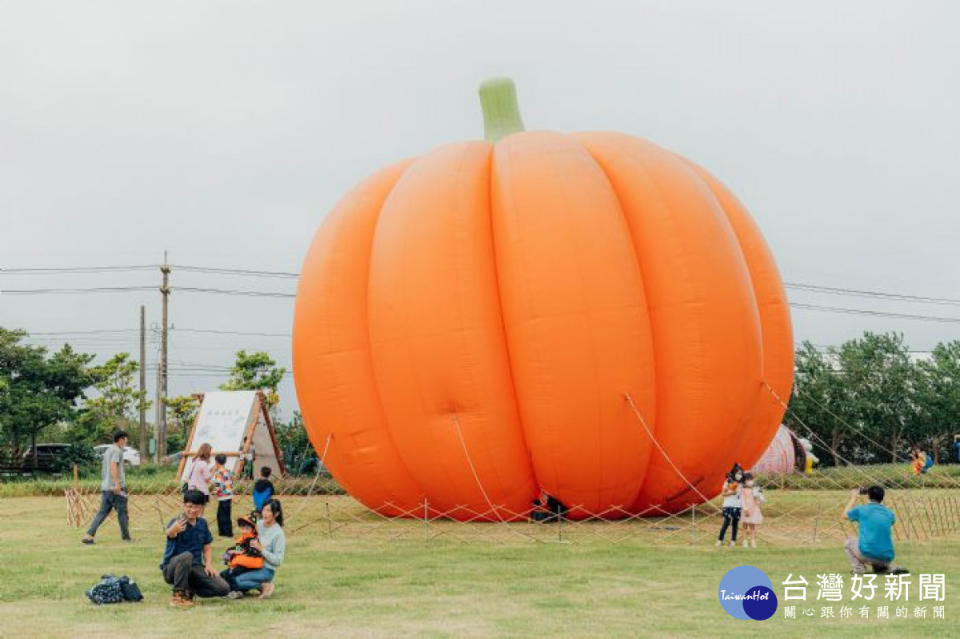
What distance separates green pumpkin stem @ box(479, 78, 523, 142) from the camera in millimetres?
18516

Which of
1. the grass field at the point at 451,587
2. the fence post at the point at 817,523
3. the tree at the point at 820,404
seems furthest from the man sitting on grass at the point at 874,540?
the tree at the point at 820,404

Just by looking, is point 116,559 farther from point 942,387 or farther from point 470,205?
point 942,387

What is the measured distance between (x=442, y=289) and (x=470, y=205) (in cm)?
152

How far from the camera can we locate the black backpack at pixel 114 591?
31.8 ft

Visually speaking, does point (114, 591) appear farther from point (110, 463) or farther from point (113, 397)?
point (113, 397)

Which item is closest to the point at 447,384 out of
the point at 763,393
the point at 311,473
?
the point at 763,393

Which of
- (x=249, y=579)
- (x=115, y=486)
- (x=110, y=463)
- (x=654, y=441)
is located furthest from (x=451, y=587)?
(x=110, y=463)

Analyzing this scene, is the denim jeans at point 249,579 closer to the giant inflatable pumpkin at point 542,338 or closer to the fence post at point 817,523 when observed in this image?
the giant inflatable pumpkin at point 542,338

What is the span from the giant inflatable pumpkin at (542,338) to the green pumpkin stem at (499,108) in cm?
162

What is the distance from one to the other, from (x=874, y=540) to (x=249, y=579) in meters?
6.50

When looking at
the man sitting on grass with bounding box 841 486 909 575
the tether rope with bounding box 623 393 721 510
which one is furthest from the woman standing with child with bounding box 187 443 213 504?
the man sitting on grass with bounding box 841 486 909 575

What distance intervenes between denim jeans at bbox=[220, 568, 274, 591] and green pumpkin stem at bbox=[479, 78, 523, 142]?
10.4 metres

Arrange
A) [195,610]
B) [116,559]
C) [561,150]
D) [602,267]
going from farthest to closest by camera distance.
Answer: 1. [561,150]
2. [602,267]
3. [116,559]
4. [195,610]

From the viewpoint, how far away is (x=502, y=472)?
15453 mm
